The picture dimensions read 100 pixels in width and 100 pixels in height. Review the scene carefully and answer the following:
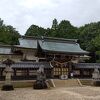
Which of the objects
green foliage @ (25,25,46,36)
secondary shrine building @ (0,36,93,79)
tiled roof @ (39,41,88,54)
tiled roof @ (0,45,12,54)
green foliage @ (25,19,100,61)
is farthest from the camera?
green foliage @ (25,25,46,36)

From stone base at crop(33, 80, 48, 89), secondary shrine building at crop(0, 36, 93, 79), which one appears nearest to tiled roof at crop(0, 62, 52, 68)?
secondary shrine building at crop(0, 36, 93, 79)

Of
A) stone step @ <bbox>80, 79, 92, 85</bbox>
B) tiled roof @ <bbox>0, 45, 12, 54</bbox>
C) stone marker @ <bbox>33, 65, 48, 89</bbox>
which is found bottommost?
stone step @ <bbox>80, 79, 92, 85</bbox>

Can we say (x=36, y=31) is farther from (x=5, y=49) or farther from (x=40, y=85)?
(x=40, y=85)

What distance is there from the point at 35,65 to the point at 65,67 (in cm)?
497

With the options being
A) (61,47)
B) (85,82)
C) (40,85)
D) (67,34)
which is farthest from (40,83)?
(67,34)

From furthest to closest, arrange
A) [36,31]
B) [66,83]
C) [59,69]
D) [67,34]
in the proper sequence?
[36,31]
[67,34]
[59,69]
[66,83]

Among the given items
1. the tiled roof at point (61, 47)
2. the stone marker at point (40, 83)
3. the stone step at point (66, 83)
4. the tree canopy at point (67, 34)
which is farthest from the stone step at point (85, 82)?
the tree canopy at point (67, 34)

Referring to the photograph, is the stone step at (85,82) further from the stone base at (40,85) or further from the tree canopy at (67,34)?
the tree canopy at (67,34)

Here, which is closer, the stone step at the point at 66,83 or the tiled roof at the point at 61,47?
the stone step at the point at 66,83

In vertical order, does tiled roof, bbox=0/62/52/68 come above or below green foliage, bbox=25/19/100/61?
below

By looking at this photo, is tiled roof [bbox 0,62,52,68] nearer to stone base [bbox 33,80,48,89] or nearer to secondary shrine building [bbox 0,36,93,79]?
secondary shrine building [bbox 0,36,93,79]

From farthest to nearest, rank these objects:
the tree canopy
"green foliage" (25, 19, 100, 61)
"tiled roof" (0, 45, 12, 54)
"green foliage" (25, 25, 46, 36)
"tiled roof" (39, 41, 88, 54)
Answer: "green foliage" (25, 25, 46, 36) → "green foliage" (25, 19, 100, 61) → the tree canopy → "tiled roof" (0, 45, 12, 54) → "tiled roof" (39, 41, 88, 54)

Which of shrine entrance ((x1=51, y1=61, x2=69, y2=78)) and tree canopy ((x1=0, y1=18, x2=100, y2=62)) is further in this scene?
tree canopy ((x1=0, y1=18, x2=100, y2=62))

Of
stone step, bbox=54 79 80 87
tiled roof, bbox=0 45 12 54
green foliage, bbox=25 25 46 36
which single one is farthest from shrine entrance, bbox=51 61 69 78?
green foliage, bbox=25 25 46 36
